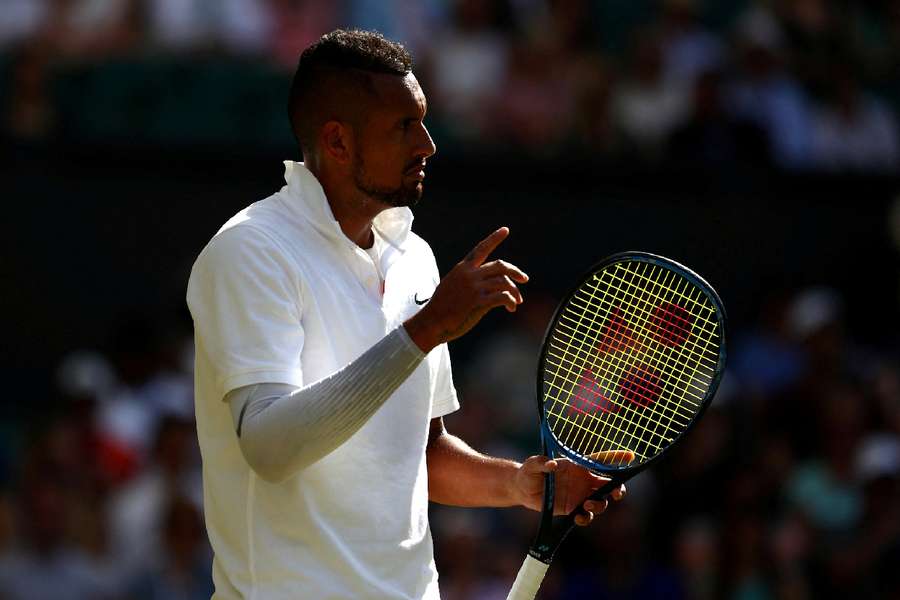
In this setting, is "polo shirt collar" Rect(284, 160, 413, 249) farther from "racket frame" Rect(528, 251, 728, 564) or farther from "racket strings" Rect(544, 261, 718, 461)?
"racket strings" Rect(544, 261, 718, 461)

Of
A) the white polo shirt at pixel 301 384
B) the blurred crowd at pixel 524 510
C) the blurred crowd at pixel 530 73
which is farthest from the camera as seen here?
the blurred crowd at pixel 530 73

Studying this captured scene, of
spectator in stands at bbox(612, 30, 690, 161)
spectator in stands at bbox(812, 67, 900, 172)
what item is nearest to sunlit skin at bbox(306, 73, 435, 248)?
spectator in stands at bbox(612, 30, 690, 161)

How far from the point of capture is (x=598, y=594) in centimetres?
661

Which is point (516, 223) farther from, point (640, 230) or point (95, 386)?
point (95, 386)

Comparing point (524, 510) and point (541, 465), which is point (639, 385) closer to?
point (541, 465)

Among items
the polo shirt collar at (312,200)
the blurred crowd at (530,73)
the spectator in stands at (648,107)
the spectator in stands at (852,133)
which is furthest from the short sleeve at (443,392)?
the spectator in stands at (852,133)

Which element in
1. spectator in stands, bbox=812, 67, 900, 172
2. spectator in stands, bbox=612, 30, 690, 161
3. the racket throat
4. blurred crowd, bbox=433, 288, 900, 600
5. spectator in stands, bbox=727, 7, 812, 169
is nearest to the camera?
the racket throat

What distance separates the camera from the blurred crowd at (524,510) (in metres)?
6.44

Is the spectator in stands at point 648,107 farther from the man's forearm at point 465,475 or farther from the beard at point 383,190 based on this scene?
the beard at point 383,190

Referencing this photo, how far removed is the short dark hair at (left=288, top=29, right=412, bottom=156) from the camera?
3.08m

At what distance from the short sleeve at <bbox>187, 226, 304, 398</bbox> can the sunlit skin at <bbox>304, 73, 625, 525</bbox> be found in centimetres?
22

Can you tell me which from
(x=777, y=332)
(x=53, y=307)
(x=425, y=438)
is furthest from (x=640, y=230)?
(x=425, y=438)

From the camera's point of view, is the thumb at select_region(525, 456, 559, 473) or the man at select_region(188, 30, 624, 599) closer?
the man at select_region(188, 30, 624, 599)

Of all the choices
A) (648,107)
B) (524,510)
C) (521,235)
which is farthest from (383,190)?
(648,107)
